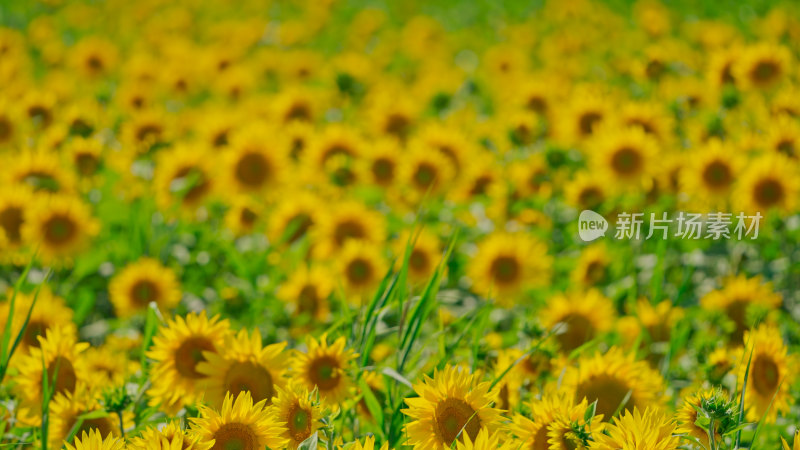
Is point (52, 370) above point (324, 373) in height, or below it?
below

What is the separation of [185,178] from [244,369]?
7.57 feet

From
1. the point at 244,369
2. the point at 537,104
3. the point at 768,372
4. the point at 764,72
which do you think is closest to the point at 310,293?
the point at 244,369

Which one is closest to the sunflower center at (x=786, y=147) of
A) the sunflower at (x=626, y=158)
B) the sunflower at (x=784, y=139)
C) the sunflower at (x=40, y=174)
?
the sunflower at (x=784, y=139)

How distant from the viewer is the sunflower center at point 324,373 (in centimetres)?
197

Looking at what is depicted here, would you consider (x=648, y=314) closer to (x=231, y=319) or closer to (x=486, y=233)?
(x=486, y=233)

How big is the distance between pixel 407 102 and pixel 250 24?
3742 millimetres

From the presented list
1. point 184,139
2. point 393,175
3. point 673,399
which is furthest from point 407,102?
point 673,399

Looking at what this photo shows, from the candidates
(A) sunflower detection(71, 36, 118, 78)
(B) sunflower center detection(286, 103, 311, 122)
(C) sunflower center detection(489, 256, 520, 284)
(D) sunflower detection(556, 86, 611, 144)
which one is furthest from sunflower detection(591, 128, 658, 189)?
(A) sunflower detection(71, 36, 118, 78)

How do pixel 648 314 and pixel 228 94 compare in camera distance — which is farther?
pixel 228 94

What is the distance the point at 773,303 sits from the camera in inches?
117

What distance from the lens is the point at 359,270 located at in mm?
3324

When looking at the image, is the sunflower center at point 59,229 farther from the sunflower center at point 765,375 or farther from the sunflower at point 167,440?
the sunflower center at point 765,375

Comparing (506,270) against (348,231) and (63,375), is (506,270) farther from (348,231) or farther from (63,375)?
(63,375)

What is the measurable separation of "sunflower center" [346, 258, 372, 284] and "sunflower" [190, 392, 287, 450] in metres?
1.73
